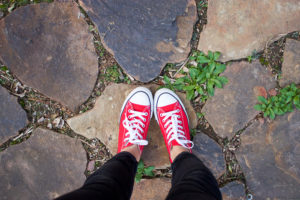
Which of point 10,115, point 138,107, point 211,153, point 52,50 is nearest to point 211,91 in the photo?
point 211,153

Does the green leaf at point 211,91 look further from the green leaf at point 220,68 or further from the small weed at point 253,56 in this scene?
the small weed at point 253,56

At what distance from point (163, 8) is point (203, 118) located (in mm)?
1099

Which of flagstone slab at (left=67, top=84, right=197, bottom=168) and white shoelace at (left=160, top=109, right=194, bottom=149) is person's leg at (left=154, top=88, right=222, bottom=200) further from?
flagstone slab at (left=67, top=84, right=197, bottom=168)

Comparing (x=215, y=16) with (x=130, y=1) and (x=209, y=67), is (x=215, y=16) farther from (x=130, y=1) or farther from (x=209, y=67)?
(x=130, y=1)

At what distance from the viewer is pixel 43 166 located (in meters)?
1.96

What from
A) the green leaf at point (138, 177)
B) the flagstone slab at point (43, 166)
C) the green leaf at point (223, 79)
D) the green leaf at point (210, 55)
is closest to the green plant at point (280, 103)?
the green leaf at point (223, 79)

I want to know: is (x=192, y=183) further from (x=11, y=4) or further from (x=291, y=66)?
(x=11, y=4)

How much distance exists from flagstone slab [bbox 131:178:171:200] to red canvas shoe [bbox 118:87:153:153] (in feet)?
1.14

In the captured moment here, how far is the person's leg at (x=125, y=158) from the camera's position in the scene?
1251 mm

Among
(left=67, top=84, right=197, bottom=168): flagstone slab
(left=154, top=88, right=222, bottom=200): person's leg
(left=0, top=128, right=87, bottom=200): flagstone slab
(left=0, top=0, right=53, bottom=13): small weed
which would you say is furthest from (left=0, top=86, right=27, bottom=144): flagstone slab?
(left=154, top=88, right=222, bottom=200): person's leg

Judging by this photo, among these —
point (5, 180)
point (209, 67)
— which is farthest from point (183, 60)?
point (5, 180)

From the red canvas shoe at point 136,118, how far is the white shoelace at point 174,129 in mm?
185

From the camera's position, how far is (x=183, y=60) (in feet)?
6.22

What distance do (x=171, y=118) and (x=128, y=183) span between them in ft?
2.39
